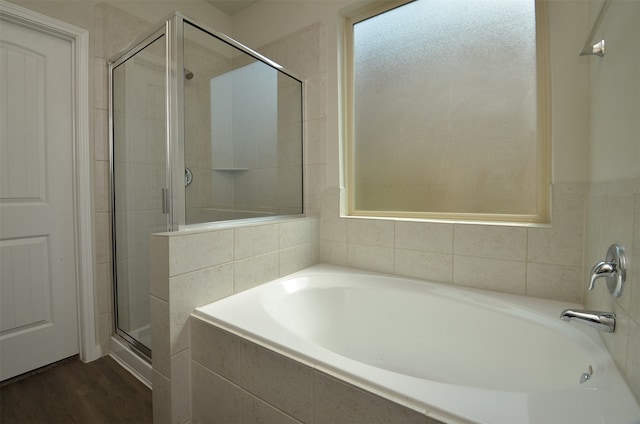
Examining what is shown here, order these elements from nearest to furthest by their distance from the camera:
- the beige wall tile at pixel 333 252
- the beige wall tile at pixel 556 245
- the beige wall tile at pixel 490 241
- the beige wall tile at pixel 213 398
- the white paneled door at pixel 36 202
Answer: the beige wall tile at pixel 213 398 < the beige wall tile at pixel 556 245 < the beige wall tile at pixel 490 241 < the white paneled door at pixel 36 202 < the beige wall tile at pixel 333 252

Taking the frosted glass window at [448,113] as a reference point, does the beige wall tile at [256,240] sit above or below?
below

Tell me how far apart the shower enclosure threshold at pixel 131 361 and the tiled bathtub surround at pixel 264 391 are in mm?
569

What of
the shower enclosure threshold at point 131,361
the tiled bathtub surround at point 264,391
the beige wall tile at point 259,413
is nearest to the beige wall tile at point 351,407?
the tiled bathtub surround at point 264,391

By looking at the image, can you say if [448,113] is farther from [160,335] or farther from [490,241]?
[160,335]

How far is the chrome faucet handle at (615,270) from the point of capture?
2.35ft

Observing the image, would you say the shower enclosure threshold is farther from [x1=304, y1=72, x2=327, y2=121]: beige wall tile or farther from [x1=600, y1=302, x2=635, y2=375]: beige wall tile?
[x1=600, y1=302, x2=635, y2=375]: beige wall tile

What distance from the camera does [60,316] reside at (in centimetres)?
166

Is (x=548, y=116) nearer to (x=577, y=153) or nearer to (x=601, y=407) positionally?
(x=577, y=153)

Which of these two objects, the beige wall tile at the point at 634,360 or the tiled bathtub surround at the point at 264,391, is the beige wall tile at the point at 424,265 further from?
the tiled bathtub surround at the point at 264,391

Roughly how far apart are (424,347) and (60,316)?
2.06m

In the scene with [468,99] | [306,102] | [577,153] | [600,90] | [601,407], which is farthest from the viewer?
[306,102]

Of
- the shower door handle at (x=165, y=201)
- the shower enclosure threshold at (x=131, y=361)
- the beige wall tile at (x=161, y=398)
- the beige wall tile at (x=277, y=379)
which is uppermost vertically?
the shower door handle at (x=165, y=201)

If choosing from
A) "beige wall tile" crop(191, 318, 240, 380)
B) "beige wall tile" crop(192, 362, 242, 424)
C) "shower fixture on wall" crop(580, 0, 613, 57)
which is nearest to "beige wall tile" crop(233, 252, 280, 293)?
"beige wall tile" crop(191, 318, 240, 380)

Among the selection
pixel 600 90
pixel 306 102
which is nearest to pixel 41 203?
pixel 306 102
